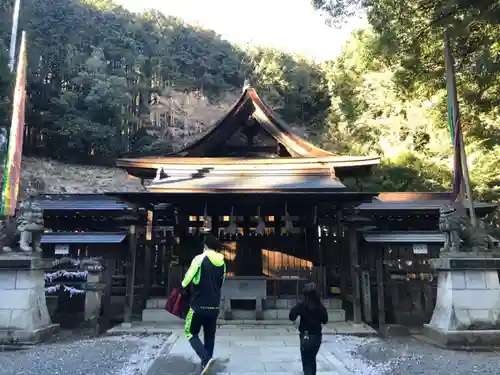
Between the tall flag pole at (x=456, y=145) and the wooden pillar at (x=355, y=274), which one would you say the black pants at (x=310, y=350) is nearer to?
the wooden pillar at (x=355, y=274)

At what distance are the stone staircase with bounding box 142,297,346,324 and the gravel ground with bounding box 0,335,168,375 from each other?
1763 millimetres

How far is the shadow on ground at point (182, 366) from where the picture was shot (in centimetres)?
546

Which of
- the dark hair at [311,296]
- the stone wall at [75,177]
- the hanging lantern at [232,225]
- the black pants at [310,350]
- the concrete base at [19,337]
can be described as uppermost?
the stone wall at [75,177]

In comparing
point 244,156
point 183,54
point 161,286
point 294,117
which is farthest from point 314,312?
point 183,54

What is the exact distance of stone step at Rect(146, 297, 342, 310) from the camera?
9969mm

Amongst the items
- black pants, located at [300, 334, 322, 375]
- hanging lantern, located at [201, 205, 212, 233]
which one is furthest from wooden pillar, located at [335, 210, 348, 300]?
black pants, located at [300, 334, 322, 375]

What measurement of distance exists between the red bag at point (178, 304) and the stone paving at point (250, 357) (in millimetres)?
898

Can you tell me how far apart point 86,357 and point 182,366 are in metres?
1.76

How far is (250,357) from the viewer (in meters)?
6.29

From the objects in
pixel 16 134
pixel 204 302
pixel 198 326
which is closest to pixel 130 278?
pixel 16 134

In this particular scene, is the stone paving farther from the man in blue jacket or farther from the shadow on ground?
the man in blue jacket

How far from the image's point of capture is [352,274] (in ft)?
31.7

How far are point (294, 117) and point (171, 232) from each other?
32467 mm

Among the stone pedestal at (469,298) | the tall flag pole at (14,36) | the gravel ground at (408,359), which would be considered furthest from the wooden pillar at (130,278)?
the tall flag pole at (14,36)
